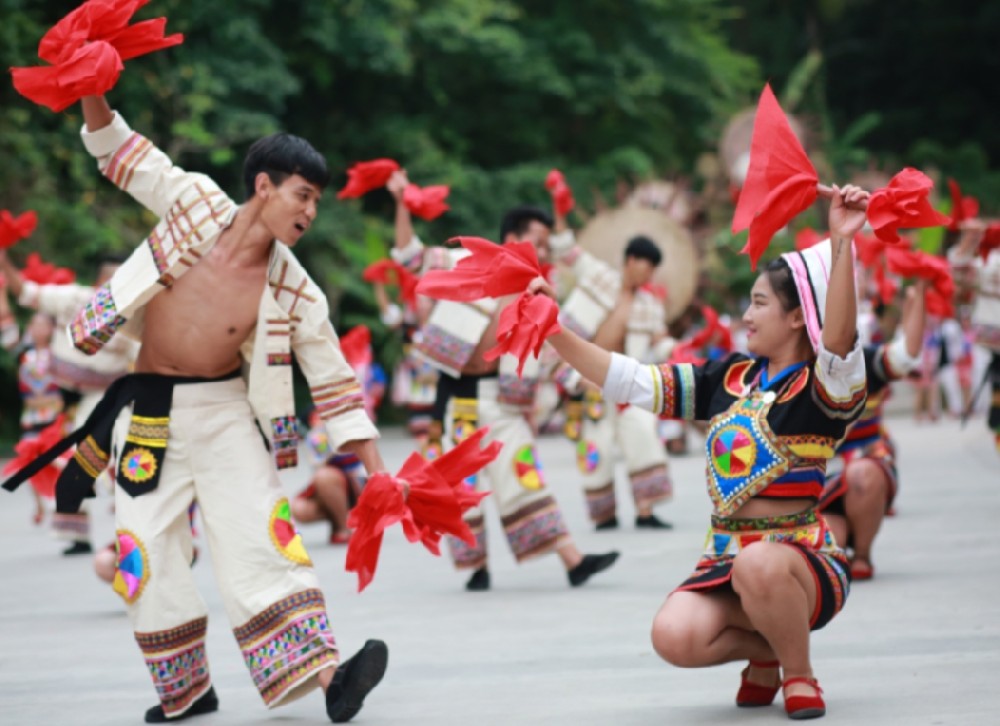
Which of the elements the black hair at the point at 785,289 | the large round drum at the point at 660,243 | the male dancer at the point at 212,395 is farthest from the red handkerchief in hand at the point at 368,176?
the large round drum at the point at 660,243

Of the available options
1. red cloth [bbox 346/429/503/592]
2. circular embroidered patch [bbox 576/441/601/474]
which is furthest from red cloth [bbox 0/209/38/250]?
red cloth [bbox 346/429/503/592]

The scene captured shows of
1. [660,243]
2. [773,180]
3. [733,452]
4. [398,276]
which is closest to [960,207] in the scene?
[398,276]

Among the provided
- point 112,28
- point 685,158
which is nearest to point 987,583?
A: point 112,28

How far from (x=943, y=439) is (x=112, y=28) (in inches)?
528

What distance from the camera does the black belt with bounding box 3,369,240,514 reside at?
4922 mm

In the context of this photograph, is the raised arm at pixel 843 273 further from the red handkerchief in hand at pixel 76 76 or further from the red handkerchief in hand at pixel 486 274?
the red handkerchief in hand at pixel 76 76

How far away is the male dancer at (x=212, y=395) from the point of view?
4832 millimetres

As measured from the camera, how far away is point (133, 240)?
67.0 ft

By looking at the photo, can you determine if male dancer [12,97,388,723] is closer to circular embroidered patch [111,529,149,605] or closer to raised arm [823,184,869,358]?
circular embroidered patch [111,529,149,605]

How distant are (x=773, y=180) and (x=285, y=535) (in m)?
1.84

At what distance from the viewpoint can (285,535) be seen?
16.1 ft

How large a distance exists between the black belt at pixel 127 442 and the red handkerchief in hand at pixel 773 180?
1.82 meters

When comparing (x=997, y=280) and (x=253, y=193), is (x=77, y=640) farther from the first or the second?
(x=997, y=280)

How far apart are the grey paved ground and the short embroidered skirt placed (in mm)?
333
